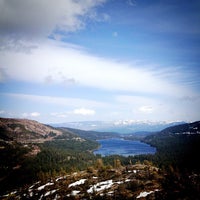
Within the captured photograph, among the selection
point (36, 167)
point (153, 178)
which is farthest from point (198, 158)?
point (153, 178)

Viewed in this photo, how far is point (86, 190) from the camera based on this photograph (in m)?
35.1

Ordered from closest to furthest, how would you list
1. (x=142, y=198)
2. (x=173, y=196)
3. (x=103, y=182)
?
(x=173, y=196) < (x=142, y=198) < (x=103, y=182)

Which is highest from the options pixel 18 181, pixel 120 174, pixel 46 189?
pixel 120 174

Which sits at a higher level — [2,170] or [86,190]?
[86,190]

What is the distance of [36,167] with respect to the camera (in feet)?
645

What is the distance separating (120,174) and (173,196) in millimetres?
19269

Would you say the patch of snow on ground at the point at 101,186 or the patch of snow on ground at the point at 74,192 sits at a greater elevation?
the patch of snow on ground at the point at 101,186

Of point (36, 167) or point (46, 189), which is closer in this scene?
point (46, 189)

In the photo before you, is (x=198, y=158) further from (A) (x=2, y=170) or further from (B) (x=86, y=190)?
(A) (x=2, y=170)

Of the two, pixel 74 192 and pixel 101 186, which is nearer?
pixel 74 192

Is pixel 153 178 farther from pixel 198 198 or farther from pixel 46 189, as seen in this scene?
pixel 46 189

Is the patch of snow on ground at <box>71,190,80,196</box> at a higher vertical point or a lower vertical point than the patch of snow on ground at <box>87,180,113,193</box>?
lower

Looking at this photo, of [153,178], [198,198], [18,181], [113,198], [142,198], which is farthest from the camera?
[18,181]

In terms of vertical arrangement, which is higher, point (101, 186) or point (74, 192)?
point (101, 186)
